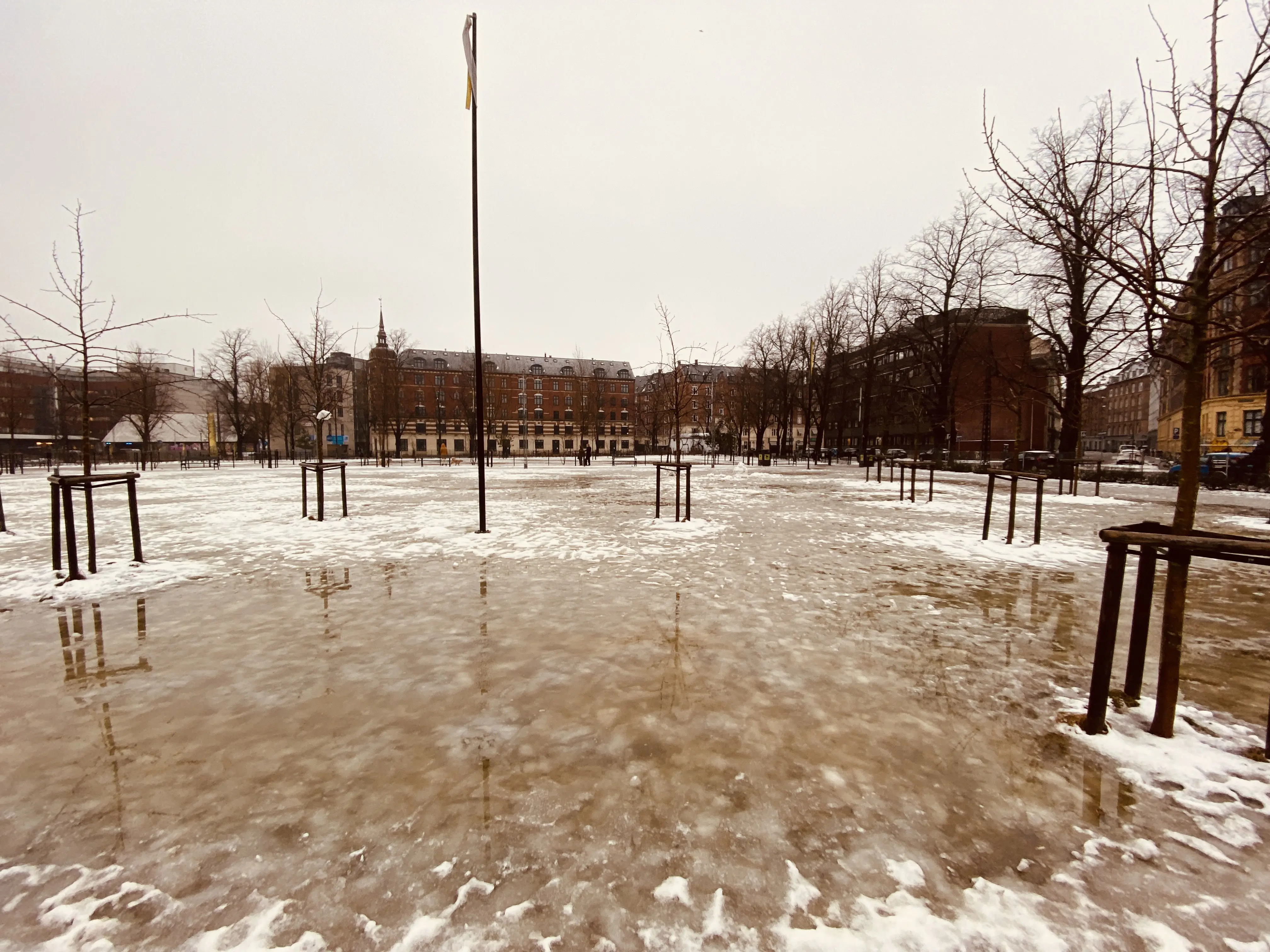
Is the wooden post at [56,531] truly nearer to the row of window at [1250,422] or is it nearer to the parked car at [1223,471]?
the parked car at [1223,471]

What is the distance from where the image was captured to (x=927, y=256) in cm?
3788

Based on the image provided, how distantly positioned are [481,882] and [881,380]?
2860 inches

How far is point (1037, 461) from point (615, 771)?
1519 inches

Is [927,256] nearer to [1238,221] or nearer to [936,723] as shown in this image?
[1238,221]

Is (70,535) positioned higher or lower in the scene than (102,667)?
higher

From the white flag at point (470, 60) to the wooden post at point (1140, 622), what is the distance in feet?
39.8

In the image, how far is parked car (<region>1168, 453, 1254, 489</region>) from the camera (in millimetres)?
21828

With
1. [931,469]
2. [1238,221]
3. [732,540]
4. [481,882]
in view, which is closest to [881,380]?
Result: [931,469]

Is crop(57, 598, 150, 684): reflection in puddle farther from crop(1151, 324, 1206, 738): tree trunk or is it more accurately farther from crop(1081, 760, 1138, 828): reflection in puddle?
crop(1151, 324, 1206, 738): tree trunk

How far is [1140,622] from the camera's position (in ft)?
12.2

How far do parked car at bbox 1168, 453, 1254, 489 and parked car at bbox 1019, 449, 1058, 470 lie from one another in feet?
17.0

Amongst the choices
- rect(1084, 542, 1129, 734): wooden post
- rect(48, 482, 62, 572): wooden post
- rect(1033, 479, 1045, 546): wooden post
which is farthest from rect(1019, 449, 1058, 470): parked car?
rect(48, 482, 62, 572): wooden post

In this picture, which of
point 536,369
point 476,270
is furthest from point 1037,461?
point 536,369

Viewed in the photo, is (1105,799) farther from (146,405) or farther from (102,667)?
(146,405)
